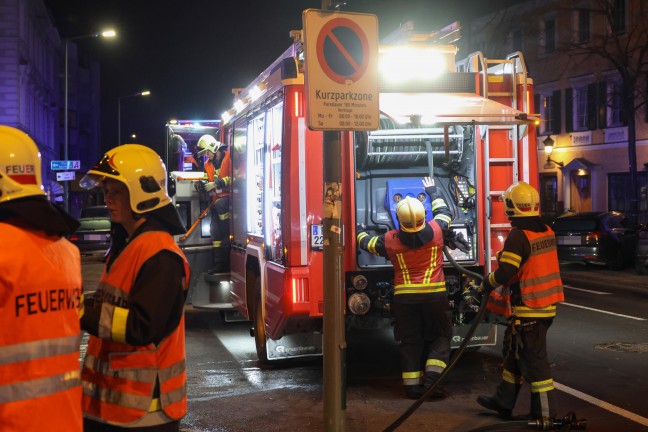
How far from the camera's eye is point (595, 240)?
1814 cm

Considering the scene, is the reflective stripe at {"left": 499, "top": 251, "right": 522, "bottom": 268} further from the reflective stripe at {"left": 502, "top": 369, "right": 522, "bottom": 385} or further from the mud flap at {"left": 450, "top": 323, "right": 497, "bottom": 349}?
the mud flap at {"left": 450, "top": 323, "right": 497, "bottom": 349}

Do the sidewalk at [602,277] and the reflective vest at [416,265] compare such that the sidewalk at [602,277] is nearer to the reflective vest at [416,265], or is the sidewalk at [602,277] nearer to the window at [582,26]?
the reflective vest at [416,265]

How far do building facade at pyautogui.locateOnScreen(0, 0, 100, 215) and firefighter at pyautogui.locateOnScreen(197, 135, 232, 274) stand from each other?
2899cm

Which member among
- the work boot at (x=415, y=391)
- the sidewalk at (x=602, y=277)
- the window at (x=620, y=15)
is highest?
the window at (x=620, y=15)

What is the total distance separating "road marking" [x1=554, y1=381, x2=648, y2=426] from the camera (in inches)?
242

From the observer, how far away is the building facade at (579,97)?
30422 mm

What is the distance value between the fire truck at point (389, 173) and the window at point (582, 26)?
26622 mm

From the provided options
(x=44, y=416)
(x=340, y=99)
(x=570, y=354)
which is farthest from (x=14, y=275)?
(x=570, y=354)

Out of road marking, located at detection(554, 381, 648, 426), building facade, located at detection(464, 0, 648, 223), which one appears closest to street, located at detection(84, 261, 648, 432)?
road marking, located at detection(554, 381, 648, 426)

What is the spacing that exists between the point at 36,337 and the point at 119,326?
452mm

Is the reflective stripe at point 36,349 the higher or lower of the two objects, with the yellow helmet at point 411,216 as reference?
lower

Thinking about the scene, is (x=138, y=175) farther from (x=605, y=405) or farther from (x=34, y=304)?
(x=605, y=405)

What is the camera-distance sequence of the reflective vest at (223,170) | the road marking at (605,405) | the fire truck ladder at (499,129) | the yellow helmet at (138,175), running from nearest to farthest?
the yellow helmet at (138,175) → the road marking at (605,405) → the fire truck ladder at (499,129) → the reflective vest at (223,170)

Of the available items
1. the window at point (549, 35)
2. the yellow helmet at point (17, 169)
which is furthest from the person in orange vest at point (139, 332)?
the window at point (549, 35)
